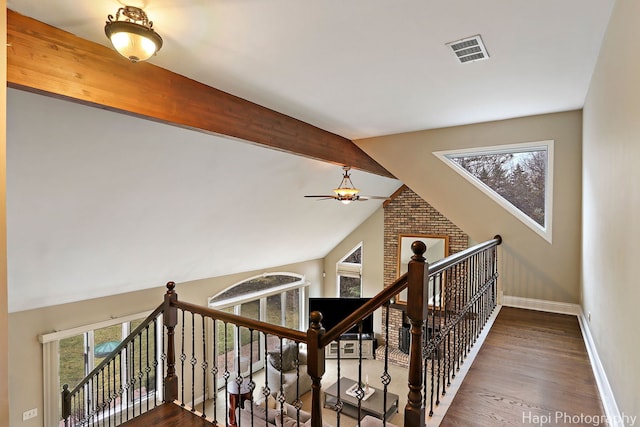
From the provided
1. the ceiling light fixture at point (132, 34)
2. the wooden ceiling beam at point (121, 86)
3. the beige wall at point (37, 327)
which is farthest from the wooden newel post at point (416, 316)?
the beige wall at point (37, 327)

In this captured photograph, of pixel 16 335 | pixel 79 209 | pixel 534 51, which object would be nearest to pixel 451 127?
pixel 534 51

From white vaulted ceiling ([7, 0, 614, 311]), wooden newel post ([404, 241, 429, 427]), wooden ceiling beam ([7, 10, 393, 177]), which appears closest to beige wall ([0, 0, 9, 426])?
wooden ceiling beam ([7, 10, 393, 177])

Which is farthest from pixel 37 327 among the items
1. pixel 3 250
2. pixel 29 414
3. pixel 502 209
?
pixel 502 209

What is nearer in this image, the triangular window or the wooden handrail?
the wooden handrail

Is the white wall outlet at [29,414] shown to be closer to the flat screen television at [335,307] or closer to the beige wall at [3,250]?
the beige wall at [3,250]

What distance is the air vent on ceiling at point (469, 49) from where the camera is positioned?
2.40 m

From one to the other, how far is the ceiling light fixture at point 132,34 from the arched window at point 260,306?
6151mm

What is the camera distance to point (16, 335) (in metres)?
4.83

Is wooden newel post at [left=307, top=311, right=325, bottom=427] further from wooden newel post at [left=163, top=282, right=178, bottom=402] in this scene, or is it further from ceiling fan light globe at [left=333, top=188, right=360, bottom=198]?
ceiling fan light globe at [left=333, top=188, right=360, bottom=198]

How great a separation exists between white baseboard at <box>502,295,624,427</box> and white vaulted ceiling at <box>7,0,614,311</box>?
235 centimetres

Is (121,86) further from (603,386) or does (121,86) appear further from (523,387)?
(603,386)

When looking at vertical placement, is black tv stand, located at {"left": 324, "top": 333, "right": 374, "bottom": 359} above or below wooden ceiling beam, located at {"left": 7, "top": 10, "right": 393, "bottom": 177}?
below

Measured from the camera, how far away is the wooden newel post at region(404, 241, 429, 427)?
5.91ft

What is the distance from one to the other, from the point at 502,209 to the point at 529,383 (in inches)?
101
